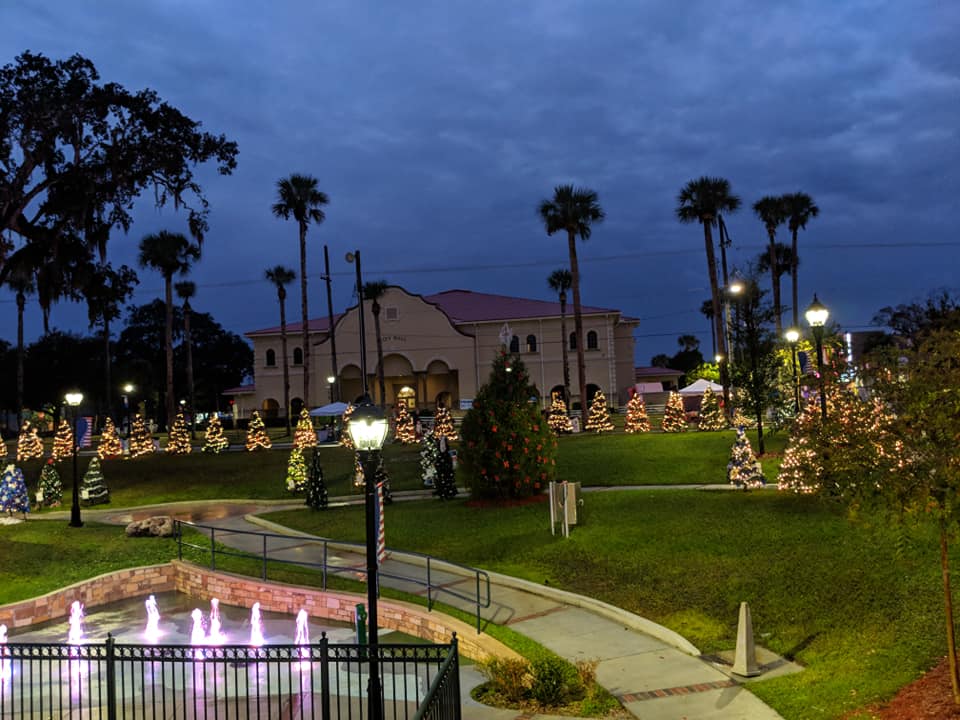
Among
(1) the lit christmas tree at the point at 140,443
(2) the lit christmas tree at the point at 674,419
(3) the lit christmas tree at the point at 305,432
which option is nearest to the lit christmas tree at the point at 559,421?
(2) the lit christmas tree at the point at 674,419

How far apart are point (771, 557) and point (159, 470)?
29707 millimetres

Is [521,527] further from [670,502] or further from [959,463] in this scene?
[959,463]

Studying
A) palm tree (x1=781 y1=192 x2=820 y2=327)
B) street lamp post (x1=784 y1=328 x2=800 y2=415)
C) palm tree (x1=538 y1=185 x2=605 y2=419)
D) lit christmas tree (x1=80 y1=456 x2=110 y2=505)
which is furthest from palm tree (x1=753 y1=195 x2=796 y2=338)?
lit christmas tree (x1=80 y1=456 x2=110 y2=505)

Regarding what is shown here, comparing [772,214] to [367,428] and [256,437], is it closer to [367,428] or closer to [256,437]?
[256,437]

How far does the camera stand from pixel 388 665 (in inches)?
493

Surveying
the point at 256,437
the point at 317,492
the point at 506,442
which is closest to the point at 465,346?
the point at 256,437

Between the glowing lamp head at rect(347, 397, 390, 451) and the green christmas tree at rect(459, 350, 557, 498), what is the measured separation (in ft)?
43.2

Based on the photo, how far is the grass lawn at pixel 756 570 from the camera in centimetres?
1002

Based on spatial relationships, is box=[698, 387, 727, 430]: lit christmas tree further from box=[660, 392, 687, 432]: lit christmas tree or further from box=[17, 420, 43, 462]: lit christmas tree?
box=[17, 420, 43, 462]: lit christmas tree

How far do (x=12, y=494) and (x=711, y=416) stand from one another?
30.8 meters

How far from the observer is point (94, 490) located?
29.8 m

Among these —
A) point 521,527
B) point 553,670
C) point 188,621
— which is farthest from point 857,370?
point 188,621

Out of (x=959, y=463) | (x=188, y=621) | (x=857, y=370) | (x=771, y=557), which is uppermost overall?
(x=857, y=370)

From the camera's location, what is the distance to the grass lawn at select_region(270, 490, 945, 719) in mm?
10016
